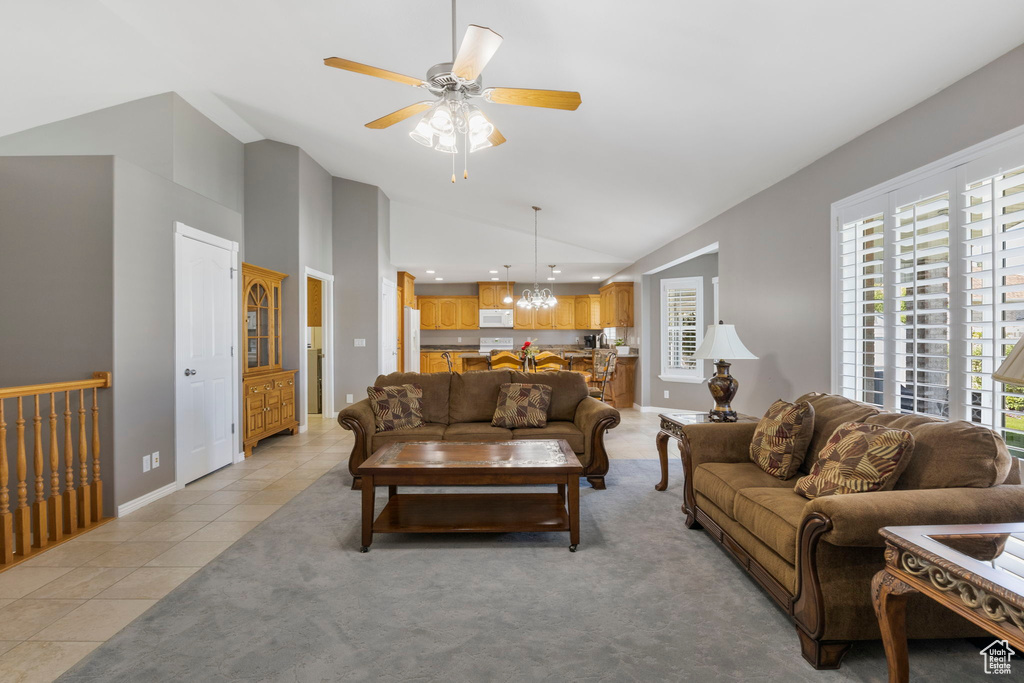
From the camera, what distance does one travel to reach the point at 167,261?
3.90 metres

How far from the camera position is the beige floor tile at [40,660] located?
1786mm

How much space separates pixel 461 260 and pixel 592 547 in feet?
21.5

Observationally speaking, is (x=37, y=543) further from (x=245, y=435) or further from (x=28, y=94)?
(x=28, y=94)

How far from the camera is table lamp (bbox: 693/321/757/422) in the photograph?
3.58 m

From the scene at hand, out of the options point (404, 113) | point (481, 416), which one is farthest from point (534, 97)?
point (481, 416)

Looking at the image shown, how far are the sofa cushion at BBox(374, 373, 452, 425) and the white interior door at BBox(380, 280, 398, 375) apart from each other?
3.00 metres

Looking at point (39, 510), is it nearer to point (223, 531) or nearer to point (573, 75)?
point (223, 531)

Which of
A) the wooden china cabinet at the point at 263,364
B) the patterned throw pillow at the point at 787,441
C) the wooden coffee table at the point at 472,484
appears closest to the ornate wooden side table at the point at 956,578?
the patterned throw pillow at the point at 787,441

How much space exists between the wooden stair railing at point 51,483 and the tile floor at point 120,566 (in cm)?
12

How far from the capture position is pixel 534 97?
248cm

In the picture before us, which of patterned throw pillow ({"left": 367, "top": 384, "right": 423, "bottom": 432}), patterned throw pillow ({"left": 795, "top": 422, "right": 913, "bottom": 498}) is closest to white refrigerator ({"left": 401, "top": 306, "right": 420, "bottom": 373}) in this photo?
patterned throw pillow ({"left": 367, "top": 384, "right": 423, "bottom": 432})

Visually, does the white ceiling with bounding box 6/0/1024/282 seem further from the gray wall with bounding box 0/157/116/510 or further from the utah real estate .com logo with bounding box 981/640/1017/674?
the utah real estate .com logo with bounding box 981/640/1017/674

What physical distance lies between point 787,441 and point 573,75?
2437 mm

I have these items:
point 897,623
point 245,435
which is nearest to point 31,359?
point 245,435
